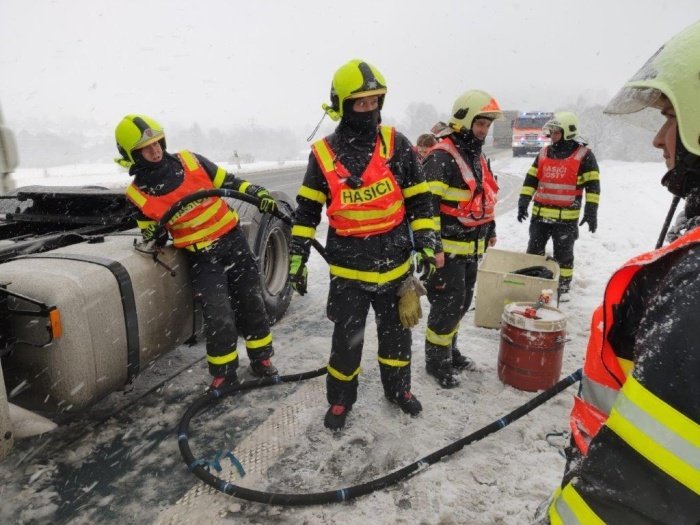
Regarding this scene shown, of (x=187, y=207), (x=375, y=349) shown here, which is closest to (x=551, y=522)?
(x=187, y=207)

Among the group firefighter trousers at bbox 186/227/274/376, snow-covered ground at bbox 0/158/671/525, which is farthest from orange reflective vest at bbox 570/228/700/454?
firefighter trousers at bbox 186/227/274/376

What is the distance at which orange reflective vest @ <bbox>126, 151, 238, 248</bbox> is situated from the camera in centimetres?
305

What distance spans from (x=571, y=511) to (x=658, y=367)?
1.12ft

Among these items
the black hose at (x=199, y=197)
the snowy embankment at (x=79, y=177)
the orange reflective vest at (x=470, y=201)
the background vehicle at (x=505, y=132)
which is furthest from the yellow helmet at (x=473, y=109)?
the background vehicle at (x=505, y=132)

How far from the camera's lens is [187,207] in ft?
10.1

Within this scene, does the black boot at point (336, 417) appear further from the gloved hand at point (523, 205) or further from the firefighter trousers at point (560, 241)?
the gloved hand at point (523, 205)

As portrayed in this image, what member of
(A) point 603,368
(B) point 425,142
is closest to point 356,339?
(A) point 603,368

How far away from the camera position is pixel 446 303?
134 inches

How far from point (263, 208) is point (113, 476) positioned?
1.89 meters

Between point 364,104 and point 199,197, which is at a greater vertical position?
point 364,104

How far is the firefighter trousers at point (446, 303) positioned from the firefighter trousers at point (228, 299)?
1.25 meters

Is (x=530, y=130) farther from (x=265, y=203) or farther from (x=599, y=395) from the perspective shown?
(x=599, y=395)

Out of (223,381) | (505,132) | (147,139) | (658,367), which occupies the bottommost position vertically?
(505,132)

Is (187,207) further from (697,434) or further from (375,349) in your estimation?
(697,434)
